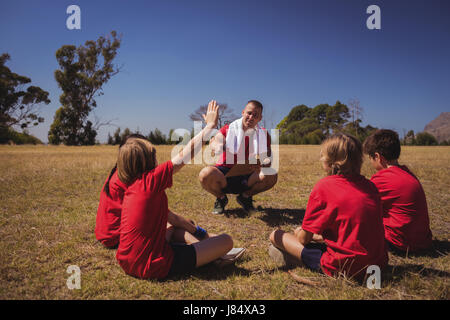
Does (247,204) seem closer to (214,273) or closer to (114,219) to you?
(214,273)

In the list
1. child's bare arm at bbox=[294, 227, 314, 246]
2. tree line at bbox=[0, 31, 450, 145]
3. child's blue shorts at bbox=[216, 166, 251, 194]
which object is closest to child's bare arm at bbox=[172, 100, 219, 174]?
child's bare arm at bbox=[294, 227, 314, 246]

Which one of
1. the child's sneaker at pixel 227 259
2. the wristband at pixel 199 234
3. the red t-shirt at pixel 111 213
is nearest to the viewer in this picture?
the child's sneaker at pixel 227 259

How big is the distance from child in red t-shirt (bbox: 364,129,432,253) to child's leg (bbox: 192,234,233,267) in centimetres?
171

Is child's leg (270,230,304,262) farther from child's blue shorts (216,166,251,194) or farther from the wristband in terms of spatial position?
child's blue shorts (216,166,251,194)

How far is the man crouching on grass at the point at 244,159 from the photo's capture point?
14.6 ft

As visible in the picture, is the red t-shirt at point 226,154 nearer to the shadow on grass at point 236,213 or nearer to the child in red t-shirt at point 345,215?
the shadow on grass at point 236,213

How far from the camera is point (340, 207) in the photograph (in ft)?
6.57

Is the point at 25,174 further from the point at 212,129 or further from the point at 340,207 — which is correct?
the point at 340,207

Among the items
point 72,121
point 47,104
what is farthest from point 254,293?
point 47,104

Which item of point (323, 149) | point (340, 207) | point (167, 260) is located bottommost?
point (167, 260)

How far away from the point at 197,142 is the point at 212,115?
34 centimetres

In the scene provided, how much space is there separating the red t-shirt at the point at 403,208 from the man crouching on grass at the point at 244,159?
197 centimetres

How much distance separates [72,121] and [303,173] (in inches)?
1437

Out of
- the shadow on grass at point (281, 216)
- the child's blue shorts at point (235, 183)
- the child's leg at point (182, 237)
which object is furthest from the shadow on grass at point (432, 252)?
the child's blue shorts at point (235, 183)
